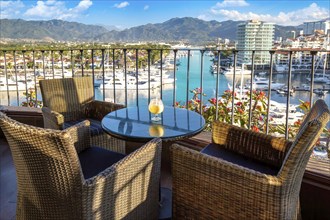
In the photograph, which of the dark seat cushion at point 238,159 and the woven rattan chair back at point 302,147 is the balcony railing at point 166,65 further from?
the woven rattan chair back at point 302,147

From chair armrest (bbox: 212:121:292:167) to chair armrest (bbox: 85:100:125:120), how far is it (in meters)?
1.26

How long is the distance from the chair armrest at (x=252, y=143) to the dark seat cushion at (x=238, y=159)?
4 centimetres

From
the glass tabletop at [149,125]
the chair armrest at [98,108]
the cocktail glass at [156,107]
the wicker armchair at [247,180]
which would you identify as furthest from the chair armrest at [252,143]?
the chair armrest at [98,108]

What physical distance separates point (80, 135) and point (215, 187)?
3.71 ft

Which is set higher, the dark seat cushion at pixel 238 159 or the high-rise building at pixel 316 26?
the high-rise building at pixel 316 26

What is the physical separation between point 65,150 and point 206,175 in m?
0.76

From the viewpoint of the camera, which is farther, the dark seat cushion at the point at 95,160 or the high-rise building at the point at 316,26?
the high-rise building at the point at 316,26

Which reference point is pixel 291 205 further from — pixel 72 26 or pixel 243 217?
pixel 72 26

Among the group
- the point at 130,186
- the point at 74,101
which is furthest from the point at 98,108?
the point at 130,186

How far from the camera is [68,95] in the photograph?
3238 mm

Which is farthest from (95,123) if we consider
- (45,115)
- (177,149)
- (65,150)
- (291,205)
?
(291,205)

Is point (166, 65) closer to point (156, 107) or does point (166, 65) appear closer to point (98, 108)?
point (98, 108)

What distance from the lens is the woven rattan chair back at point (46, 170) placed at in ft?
4.26

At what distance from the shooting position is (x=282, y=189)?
142cm
